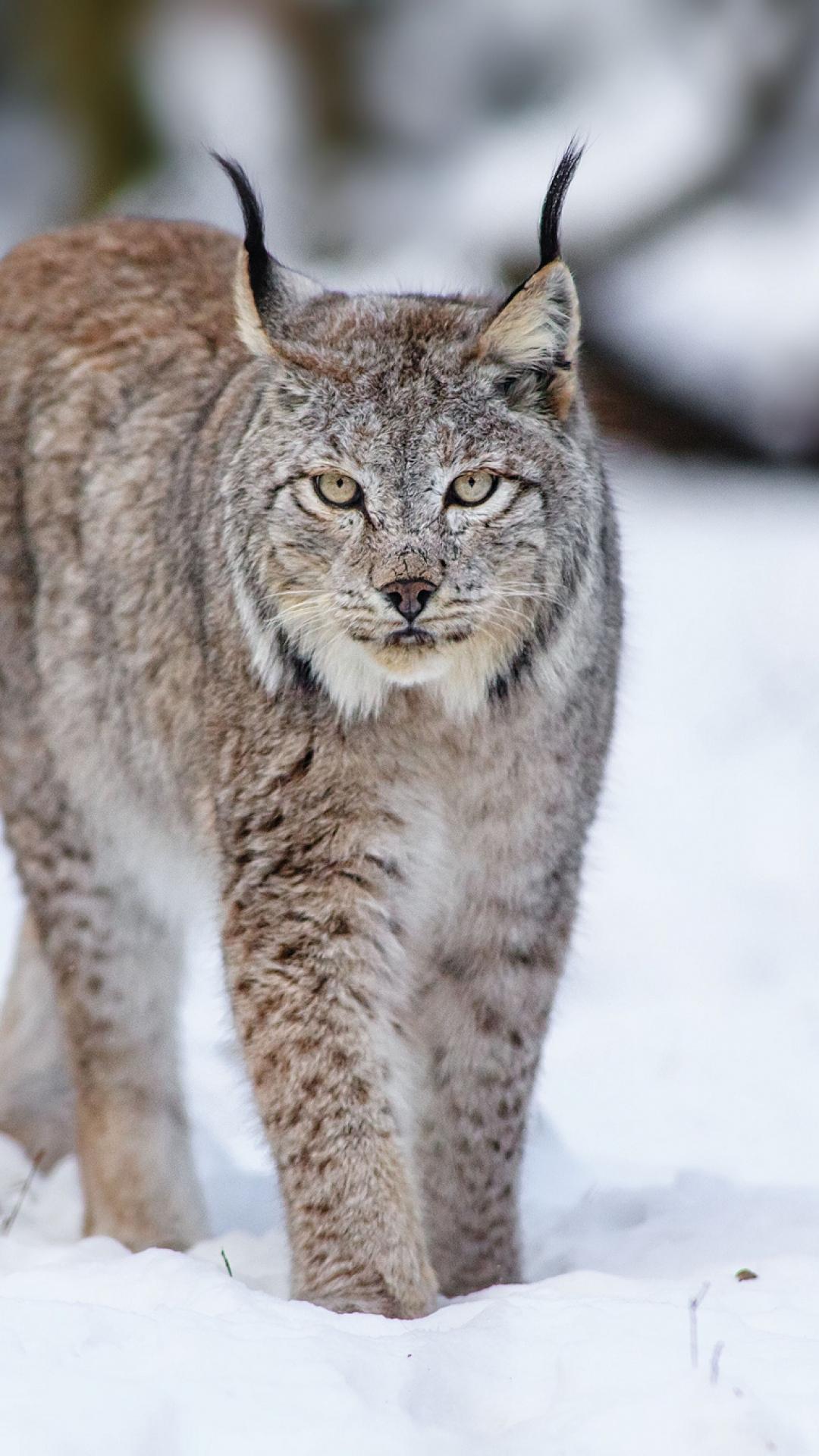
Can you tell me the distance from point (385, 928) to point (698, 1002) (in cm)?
254

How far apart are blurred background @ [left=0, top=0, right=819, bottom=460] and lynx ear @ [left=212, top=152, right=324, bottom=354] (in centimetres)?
619

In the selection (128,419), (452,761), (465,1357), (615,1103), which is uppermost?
(128,419)

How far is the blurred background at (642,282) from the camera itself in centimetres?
552

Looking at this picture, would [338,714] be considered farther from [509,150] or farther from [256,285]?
[509,150]

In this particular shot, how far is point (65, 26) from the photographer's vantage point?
12.3 metres

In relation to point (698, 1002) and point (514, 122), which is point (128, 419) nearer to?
point (698, 1002)

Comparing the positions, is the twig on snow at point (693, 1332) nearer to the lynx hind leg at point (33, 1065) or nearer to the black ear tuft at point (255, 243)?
the black ear tuft at point (255, 243)

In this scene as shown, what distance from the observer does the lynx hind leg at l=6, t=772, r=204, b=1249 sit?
4.28m

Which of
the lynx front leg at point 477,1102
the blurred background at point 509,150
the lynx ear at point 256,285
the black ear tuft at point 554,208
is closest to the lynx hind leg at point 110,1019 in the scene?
the lynx front leg at point 477,1102

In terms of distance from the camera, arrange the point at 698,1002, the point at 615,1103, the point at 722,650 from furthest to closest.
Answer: the point at 722,650, the point at 698,1002, the point at 615,1103

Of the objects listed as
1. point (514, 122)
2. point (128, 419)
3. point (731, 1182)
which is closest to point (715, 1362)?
point (731, 1182)

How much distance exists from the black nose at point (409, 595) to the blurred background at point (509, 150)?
6717 mm

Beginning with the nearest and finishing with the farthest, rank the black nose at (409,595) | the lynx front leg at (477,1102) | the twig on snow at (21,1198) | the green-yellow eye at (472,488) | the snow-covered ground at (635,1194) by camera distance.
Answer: the snow-covered ground at (635,1194) < the black nose at (409,595) < the green-yellow eye at (472,488) < the lynx front leg at (477,1102) < the twig on snow at (21,1198)

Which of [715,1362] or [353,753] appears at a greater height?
[353,753]
